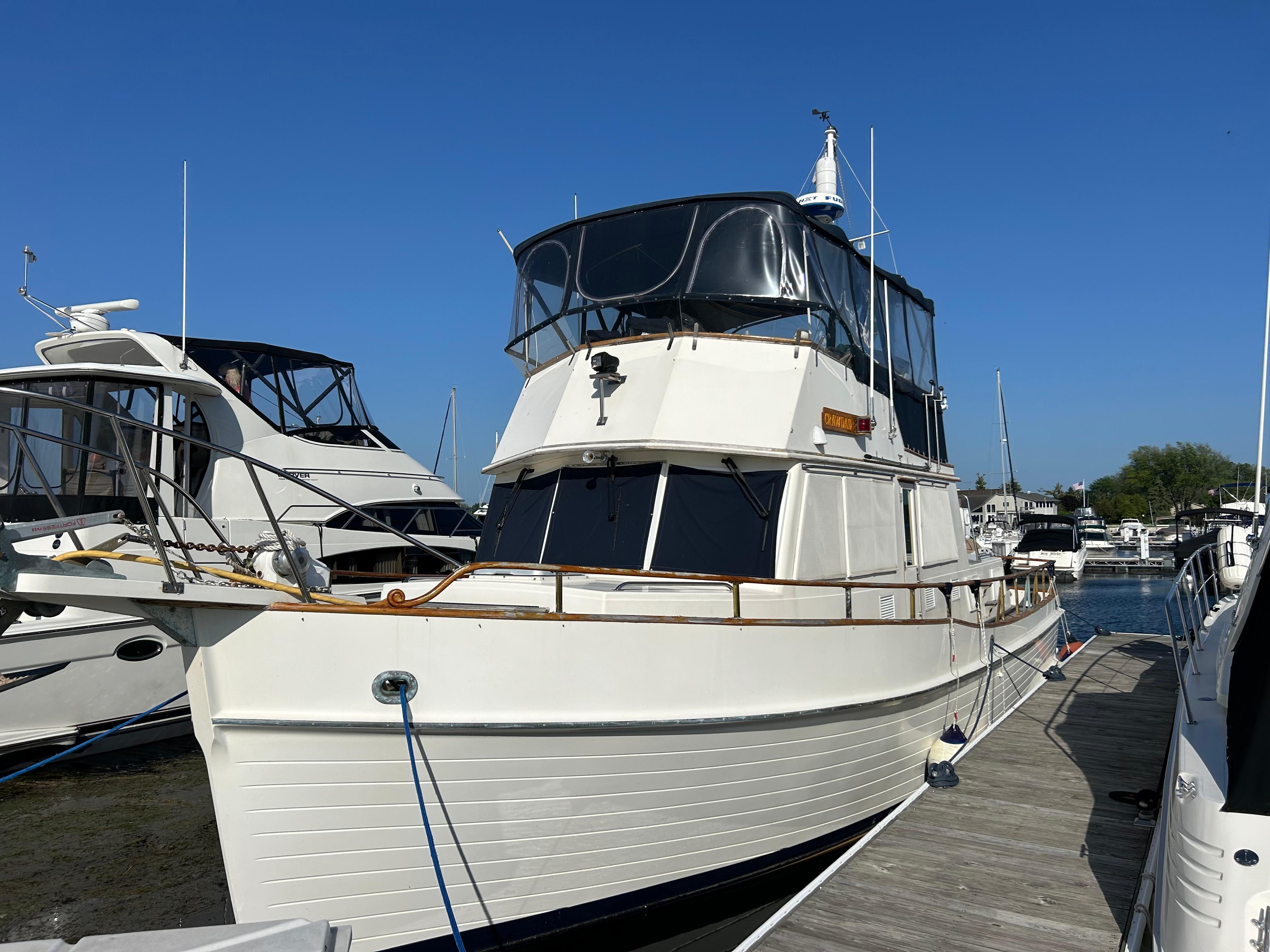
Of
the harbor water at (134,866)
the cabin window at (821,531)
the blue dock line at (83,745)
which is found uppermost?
the cabin window at (821,531)

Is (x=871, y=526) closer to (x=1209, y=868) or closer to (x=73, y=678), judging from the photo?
(x=1209, y=868)

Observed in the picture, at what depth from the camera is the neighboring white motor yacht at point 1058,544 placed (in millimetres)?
36594

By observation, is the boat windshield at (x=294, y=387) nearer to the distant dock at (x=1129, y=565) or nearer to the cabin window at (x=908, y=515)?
the cabin window at (x=908, y=515)

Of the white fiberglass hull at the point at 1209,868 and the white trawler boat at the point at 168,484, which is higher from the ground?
the white trawler boat at the point at 168,484

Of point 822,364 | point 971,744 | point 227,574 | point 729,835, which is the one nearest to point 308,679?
point 227,574

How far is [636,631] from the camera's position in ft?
14.7

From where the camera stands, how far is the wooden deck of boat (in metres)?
4.17

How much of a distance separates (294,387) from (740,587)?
11031mm

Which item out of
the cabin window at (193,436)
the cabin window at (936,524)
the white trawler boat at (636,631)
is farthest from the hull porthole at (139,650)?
the cabin window at (936,524)

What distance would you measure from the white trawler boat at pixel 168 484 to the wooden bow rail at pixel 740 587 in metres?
2.02

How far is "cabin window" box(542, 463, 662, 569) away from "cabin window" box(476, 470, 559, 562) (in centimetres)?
12

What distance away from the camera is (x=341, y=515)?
43.1ft

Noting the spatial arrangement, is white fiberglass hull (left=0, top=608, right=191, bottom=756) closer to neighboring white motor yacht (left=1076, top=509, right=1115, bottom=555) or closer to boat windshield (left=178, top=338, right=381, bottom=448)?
boat windshield (left=178, top=338, right=381, bottom=448)

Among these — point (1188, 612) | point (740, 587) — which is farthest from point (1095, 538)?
point (740, 587)
